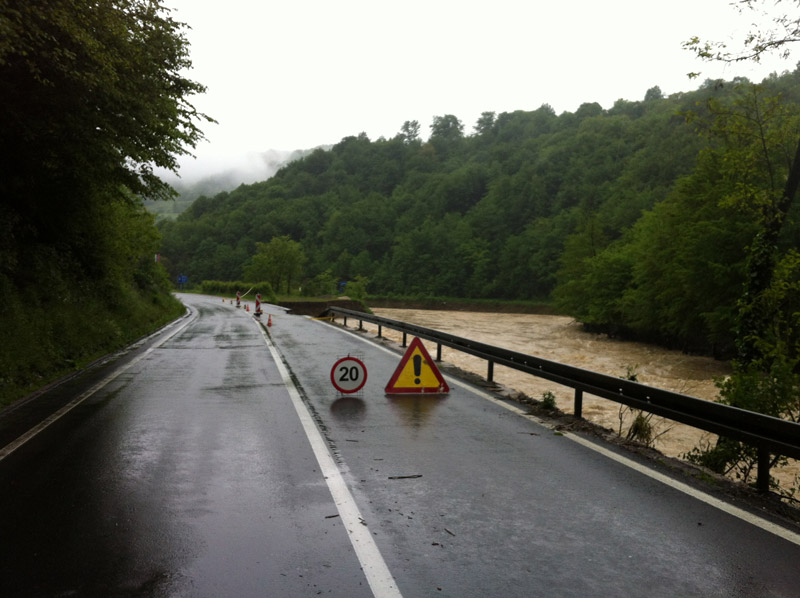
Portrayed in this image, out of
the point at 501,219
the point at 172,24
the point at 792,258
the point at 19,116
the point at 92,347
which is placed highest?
the point at 501,219

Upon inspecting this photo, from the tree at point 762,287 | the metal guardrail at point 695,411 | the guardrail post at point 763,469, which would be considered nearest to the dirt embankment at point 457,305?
the tree at point 762,287

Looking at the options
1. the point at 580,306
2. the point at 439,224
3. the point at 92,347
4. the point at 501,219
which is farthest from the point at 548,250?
the point at 92,347

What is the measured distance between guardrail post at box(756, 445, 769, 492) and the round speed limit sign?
20.0 feet

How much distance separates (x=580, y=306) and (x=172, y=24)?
2023 inches

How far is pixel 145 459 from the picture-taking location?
621 centimetres

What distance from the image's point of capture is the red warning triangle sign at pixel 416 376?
34.4 feet

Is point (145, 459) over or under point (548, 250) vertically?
under

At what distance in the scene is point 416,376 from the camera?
1059 cm

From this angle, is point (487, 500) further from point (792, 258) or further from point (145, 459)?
point (792, 258)

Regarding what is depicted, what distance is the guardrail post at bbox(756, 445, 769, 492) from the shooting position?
214 inches

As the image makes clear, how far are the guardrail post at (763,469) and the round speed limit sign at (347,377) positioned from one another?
608 centimetres

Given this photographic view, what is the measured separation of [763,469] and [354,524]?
366 centimetres

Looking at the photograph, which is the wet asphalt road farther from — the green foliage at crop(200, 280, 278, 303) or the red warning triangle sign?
the green foliage at crop(200, 280, 278, 303)

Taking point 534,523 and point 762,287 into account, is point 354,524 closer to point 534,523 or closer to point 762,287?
point 534,523
